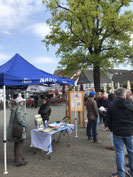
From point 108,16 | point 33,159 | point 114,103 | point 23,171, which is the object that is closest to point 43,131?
point 33,159

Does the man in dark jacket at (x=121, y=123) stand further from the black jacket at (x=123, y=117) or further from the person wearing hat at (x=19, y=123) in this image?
the person wearing hat at (x=19, y=123)

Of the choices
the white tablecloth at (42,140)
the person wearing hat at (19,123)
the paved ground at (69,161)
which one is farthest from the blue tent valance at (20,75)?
the paved ground at (69,161)

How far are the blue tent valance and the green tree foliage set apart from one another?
25.2ft

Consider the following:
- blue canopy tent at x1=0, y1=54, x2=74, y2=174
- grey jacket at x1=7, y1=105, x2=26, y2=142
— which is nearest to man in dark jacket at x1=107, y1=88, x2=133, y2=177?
grey jacket at x1=7, y1=105, x2=26, y2=142

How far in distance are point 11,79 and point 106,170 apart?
3.20 metres

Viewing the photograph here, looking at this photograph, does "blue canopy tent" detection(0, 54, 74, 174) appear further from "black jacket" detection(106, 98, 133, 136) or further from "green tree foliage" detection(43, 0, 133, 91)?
"green tree foliage" detection(43, 0, 133, 91)

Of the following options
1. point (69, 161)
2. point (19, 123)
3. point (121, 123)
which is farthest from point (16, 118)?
point (121, 123)

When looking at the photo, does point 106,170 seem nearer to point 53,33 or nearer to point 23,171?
point 23,171

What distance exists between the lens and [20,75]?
443 centimetres

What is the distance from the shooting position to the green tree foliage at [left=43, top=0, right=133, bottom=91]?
11.7 m

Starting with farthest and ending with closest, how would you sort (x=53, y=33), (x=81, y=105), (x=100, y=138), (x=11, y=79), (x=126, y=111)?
→ (x=53, y=33) < (x=81, y=105) < (x=100, y=138) < (x=11, y=79) < (x=126, y=111)

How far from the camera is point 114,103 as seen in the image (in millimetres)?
2980

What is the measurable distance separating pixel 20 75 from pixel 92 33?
10.2m

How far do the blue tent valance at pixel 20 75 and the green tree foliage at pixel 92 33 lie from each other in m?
7.68
